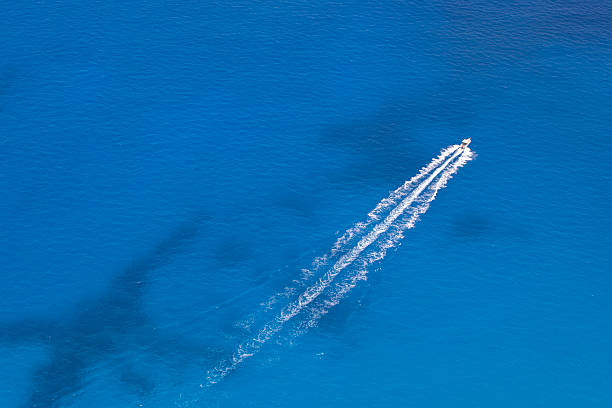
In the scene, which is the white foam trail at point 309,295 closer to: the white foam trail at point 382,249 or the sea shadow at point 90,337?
the white foam trail at point 382,249

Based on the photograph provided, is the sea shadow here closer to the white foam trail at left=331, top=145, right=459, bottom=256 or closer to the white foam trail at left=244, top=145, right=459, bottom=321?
the white foam trail at left=244, top=145, right=459, bottom=321

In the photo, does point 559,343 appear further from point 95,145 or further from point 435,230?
point 95,145

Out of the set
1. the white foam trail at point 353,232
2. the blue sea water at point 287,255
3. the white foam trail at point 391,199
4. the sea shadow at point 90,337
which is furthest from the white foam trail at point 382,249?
the sea shadow at point 90,337

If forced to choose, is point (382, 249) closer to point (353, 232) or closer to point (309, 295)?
point (353, 232)

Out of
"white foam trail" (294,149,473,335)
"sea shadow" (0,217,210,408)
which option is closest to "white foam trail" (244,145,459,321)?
"white foam trail" (294,149,473,335)

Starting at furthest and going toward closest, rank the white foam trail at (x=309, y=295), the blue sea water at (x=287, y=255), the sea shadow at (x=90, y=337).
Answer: the white foam trail at (x=309, y=295) → the blue sea water at (x=287, y=255) → the sea shadow at (x=90, y=337)

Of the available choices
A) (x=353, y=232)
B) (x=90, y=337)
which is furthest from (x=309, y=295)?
(x=90, y=337)
